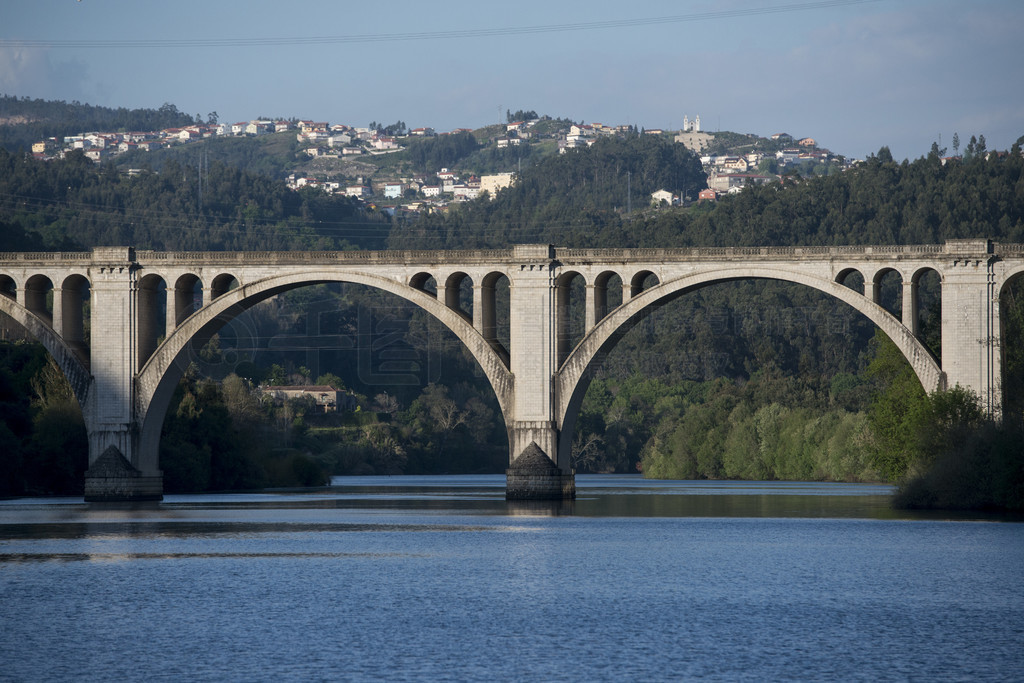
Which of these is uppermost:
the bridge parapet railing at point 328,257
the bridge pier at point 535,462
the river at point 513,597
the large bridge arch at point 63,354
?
the bridge parapet railing at point 328,257

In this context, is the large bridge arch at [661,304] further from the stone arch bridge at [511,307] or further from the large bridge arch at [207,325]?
the large bridge arch at [207,325]

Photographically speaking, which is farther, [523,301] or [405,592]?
[523,301]

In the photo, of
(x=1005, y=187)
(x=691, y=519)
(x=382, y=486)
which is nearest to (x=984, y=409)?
(x=691, y=519)

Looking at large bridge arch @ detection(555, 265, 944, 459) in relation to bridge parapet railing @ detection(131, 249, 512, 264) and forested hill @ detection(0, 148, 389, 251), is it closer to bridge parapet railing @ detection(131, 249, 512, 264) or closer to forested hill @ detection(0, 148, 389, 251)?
bridge parapet railing @ detection(131, 249, 512, 264)

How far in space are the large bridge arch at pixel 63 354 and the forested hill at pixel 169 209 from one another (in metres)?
66.8

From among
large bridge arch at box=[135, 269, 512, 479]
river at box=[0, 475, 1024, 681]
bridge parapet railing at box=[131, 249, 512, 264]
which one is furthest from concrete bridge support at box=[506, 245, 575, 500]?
river at box=[0, 475, 1024, 681]

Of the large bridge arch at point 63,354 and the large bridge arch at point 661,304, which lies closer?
the large bridge arch at point 661,304

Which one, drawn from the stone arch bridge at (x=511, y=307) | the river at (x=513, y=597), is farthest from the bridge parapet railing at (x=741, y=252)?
the river at (x=513, y=597)

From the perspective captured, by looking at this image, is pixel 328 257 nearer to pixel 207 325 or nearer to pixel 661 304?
pixel 207 325

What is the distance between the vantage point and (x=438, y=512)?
61781mm

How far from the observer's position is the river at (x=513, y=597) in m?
25.5

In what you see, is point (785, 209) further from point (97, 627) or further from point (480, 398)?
point (97, 627)

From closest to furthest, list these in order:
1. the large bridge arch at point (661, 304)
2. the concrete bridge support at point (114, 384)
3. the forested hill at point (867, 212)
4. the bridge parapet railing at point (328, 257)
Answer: the large bridge arch at point (661, 304) → the bridge parapet railing at point (328, 257) → the concrete bridge support at point (114, 384) → the forested hill at point (867, 212)

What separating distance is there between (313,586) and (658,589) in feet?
26.6
